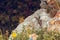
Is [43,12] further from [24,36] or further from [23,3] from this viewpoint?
[23,3]

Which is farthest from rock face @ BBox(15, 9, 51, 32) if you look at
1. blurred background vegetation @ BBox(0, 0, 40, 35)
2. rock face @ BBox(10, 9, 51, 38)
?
blurred background vegetation @ BBox(0, 0, 40, 35)

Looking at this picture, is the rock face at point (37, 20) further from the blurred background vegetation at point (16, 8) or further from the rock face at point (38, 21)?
the blurred background vegetation at point (16, 8)

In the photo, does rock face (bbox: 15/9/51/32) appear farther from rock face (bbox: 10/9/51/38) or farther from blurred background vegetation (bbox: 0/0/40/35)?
blurred background vegetation (bbox: 0/0/40/35)

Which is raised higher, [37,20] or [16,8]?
[16,8]

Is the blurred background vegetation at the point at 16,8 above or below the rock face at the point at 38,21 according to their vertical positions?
above

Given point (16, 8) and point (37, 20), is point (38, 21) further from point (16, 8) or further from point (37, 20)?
point (16, 8)

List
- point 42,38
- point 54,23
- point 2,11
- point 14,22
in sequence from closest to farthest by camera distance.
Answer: point 42,38 → point 54,23 → point 14,22 → point 2,11

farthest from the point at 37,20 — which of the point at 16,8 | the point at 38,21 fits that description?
the point at 16,8

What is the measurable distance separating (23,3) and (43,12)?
4.62 metres

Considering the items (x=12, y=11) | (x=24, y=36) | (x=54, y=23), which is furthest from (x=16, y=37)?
(x=12, y=11)

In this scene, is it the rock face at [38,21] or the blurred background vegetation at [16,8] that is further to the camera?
the blurred background vegetation at [16,8]

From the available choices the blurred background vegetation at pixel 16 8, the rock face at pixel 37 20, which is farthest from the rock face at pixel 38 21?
the blurred background vegetation at pixel 16 8

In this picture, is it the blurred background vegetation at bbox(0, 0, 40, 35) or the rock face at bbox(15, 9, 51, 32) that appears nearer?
the rock face at bbox(15, 9, 51, 32)

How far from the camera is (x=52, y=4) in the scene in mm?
7473
